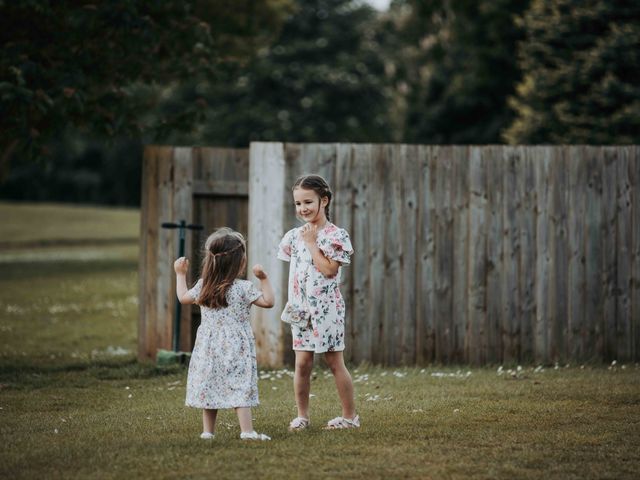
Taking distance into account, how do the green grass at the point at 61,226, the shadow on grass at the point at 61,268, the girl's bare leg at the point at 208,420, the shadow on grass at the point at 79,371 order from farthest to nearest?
1. the green grass at the point at 61,226
2. the shadow on grass at the point at 61,268
3. the shadow on grass at the point at 79,371
4. the girl's bare leg at the point at 208,420

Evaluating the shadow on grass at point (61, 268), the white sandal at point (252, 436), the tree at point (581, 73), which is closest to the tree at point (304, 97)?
the shadow on grass at point (61, 268)

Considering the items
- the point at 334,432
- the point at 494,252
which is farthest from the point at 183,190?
the point at 334,432

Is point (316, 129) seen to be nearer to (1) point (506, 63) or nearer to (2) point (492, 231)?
(1) point (506, 63)

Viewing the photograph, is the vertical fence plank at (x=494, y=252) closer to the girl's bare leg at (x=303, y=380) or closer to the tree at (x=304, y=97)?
the girl's bare leg at (x=303, y=380)

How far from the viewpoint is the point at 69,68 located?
35.0 ft

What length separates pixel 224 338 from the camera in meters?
6.23

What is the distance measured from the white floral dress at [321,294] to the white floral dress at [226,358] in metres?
0.42

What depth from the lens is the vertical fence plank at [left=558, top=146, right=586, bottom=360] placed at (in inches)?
392

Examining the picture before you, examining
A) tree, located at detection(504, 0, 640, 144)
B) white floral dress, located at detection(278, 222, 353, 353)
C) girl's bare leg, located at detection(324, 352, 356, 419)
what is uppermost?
tree, located at detection(504, 0, 640, 144)

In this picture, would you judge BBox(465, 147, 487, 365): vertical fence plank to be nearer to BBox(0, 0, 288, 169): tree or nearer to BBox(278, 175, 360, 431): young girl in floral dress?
BBox(278, 175, 360, 431): young girl in floral dress

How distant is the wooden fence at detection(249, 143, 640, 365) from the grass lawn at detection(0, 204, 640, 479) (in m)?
0.41

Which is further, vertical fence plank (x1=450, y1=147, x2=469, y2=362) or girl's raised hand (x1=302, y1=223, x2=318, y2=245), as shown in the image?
vertical fence plank (x1=450, y1=147, x2=469, y2=362)

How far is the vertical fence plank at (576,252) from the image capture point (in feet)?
32.7

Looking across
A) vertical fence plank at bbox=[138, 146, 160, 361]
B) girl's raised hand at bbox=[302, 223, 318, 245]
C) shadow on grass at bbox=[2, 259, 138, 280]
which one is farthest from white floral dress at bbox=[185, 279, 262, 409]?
shadow on grass at bbox=[2, 259, 138, 280]
